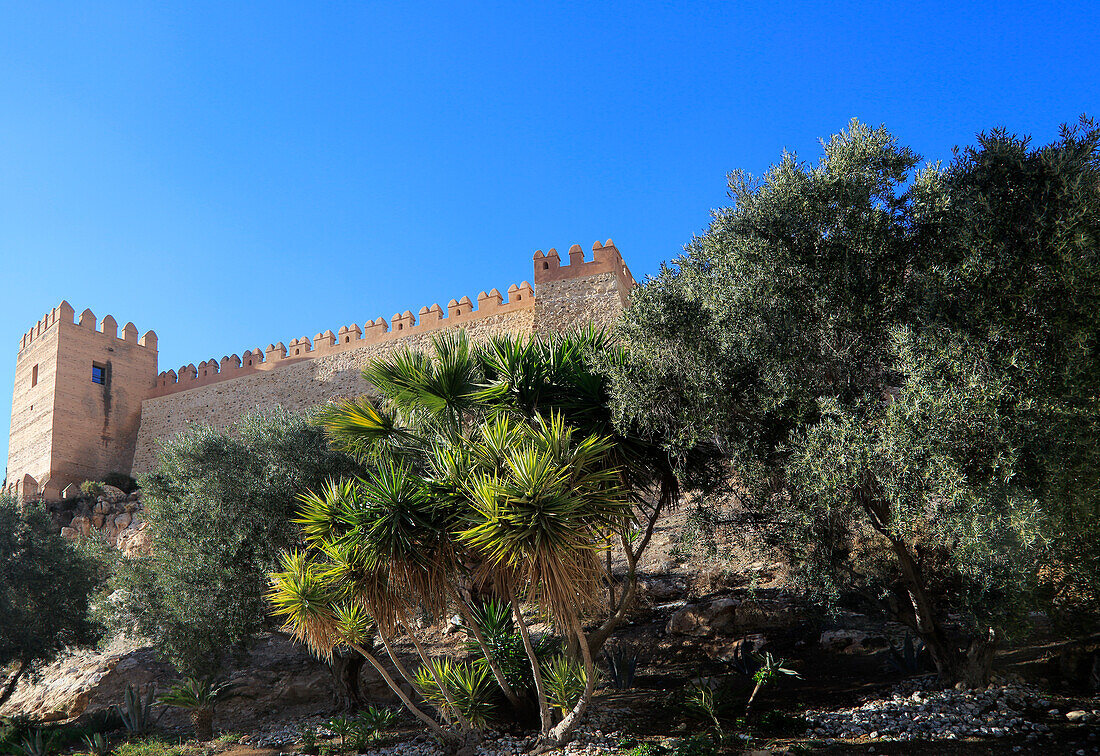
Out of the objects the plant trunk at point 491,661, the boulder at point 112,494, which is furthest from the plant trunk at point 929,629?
the boulder at point 112,494

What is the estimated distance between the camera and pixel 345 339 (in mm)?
29141

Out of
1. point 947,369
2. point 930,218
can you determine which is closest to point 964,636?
point 947,369

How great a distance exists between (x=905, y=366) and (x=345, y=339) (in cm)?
2467

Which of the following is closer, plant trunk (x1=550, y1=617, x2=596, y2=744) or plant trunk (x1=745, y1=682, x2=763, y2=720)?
plant trunk (x1=550, y1=617, x2=596, y2=744)

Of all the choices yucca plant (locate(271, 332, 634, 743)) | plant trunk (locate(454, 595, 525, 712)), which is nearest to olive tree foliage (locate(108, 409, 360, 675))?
yucca plant (locate(271, 332, 634, 743))

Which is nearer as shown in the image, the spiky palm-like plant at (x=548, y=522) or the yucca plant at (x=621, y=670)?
the spiky palm-like plant at (x=548, y=522)

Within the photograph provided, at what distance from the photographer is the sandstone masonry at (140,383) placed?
27234 millimetres

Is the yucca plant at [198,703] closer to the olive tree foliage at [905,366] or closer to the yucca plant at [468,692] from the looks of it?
the yucca plant at [468,692]

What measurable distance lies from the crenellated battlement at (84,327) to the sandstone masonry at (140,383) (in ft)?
0.15

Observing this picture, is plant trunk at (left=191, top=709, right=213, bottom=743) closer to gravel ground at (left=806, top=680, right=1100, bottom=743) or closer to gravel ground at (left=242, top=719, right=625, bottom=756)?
gravel ground at (left=242, top=719, right=625, bottom=756)

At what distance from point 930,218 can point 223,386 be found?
29.3m

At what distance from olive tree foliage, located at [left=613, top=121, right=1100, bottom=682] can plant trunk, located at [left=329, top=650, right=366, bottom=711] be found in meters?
6.98

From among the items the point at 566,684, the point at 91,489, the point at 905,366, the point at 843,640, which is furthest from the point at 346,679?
the point at 91,489

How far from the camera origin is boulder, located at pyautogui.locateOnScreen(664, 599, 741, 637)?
1256cm
